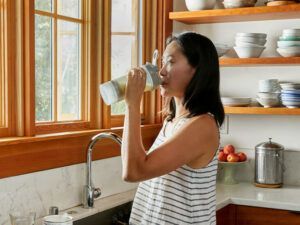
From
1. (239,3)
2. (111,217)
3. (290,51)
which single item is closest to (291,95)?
(290,51)

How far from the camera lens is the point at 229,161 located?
3.08m

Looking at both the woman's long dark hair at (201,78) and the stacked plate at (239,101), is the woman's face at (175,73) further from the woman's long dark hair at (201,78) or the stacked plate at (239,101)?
the stacked plate at (239,101)

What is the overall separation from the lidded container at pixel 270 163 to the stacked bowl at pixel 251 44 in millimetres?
518

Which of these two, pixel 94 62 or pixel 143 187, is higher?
pixel 94 62

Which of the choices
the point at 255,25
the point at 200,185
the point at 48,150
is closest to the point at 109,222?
the point at 48,150

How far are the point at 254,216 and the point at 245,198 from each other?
0.10 m

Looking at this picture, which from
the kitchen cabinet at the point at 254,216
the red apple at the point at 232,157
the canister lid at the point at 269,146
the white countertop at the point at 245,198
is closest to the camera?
the white countertop at the point at 245,198

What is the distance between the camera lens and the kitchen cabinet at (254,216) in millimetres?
2627

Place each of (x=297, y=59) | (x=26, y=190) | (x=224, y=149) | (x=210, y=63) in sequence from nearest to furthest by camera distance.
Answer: (x=210, y=63), (x=26, y=190), (x=297, y=59), (x=224, y=149)

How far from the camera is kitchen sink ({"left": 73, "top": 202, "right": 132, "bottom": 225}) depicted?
2.27m

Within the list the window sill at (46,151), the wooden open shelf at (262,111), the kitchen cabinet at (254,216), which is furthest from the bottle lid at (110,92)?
the wooden open shelf at (262,111)

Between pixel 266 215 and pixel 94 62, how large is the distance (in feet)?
3.92

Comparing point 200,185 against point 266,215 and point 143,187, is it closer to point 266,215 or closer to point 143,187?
point 143,187

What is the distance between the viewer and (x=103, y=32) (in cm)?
258
